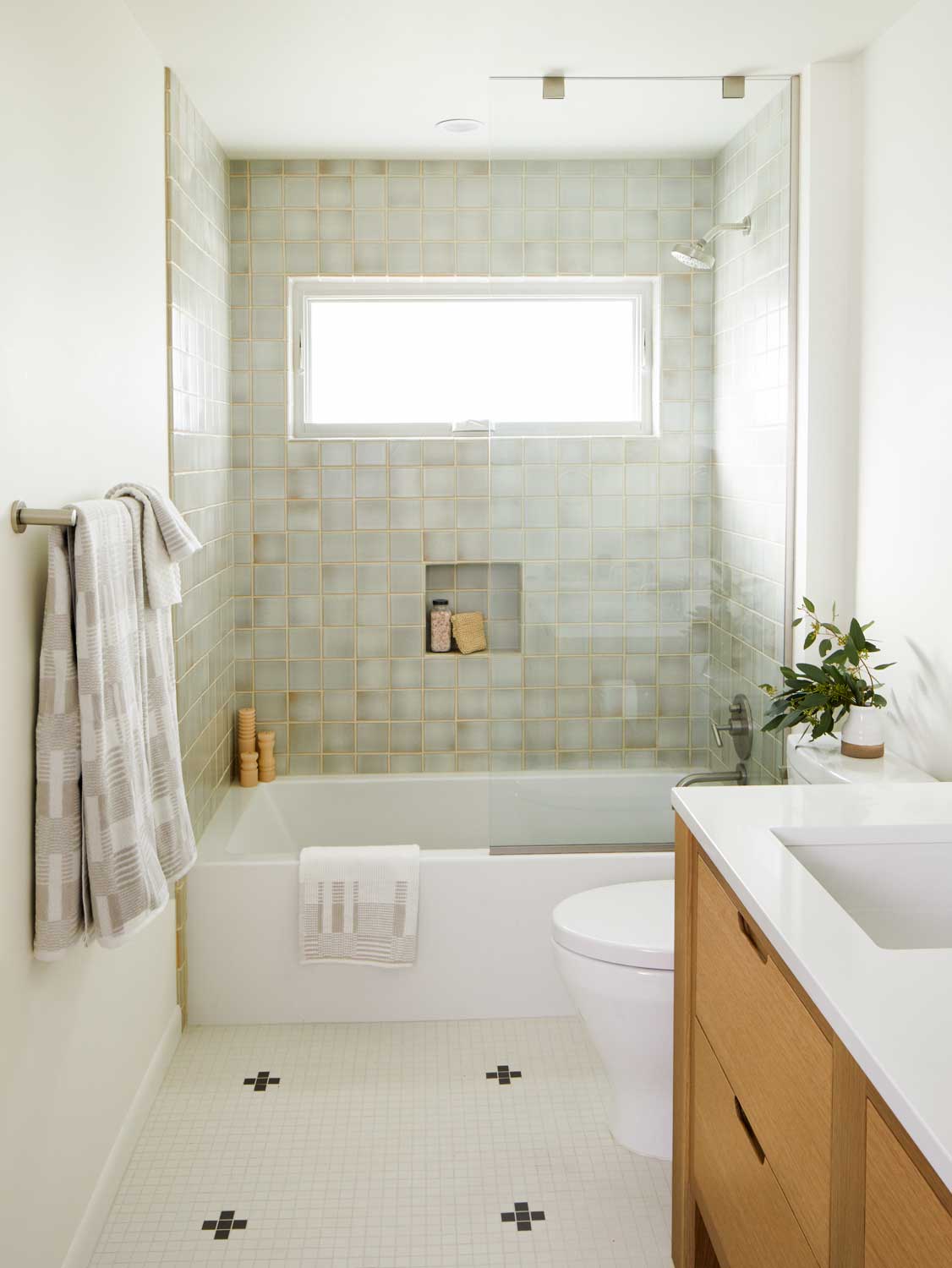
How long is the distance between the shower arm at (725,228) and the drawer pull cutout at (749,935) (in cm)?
200

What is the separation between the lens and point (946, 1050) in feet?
3.42

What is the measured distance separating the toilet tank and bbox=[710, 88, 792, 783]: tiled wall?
24cm

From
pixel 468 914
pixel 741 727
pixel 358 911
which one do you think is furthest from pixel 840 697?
pixel 358 911

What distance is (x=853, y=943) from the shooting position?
129 centimetres

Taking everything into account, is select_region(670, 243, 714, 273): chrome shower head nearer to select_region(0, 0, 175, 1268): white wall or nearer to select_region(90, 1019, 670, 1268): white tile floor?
select_region(0, 0, 175, 1268): white wall

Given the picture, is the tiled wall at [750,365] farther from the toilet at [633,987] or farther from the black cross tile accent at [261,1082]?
the black cross tile accent at [261,1082]

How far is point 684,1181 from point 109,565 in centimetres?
147

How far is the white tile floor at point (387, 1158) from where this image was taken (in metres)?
2.20

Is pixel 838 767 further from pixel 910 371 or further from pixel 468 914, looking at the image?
pixel 468 914

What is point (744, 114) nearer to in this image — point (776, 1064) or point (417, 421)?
point (417, 421)

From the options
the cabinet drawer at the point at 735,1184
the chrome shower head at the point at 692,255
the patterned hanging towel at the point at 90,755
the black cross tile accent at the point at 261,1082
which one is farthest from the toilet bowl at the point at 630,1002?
the chrome shower head at the point at 692,255

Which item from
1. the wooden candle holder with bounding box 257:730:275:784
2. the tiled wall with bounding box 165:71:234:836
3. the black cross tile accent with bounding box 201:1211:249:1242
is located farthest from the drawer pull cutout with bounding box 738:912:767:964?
the wooden candle holder with bounding box 257:730:275:784

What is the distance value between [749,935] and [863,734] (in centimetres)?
122

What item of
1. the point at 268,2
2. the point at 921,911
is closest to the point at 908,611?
the point at 921,911
